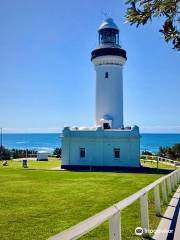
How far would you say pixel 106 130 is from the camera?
3372cm

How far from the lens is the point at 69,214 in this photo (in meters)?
9.44

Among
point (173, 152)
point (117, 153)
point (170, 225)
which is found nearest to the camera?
point (170, 225)

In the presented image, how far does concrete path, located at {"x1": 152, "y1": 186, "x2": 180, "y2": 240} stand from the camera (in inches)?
269

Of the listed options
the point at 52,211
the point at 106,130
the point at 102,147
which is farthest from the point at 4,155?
the point at 52,211

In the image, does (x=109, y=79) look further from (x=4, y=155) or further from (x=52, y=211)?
(x=52, y=211)

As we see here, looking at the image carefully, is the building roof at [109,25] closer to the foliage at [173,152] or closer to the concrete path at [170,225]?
the foliage at [173,152]

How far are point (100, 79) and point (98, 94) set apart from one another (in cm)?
155

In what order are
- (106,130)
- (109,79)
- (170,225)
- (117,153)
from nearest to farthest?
(170,225) → (117,153) → (106,130) → (109,79)

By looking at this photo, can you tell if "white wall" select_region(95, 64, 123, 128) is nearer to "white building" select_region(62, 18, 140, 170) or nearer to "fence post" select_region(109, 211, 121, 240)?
"white building" select_region(62, 18, 140, 170)

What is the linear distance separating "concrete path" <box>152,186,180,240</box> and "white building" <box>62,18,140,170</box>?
2273 centimetres

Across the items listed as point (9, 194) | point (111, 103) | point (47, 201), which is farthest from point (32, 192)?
point (111, 103)

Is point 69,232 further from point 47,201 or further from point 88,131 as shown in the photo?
point 88,131

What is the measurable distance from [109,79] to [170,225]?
29.9 meters

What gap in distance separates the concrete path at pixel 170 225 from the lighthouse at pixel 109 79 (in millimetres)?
26748
